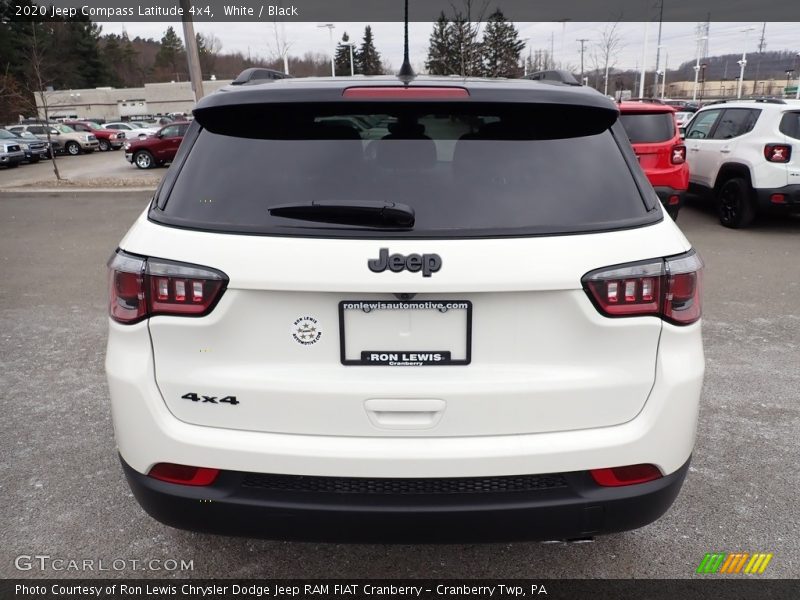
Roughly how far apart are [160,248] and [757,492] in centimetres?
296

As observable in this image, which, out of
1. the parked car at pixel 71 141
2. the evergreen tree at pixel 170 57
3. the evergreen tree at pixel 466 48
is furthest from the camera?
the evergreen tree at pixel 170 57

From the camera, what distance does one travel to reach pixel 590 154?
2.12 meters

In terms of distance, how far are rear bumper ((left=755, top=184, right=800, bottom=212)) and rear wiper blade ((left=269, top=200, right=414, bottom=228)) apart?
366 inches

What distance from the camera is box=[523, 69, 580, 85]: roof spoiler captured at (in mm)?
2721

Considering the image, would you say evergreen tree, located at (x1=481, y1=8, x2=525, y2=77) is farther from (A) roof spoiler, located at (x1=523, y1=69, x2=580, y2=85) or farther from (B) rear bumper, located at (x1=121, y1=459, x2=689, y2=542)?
(B) rear bumper, located at (x1=121, y1=459, x2=689, y2=542)

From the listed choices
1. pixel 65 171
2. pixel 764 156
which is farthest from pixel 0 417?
pixel 65 171

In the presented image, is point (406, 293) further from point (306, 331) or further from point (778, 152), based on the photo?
point (778, 152)

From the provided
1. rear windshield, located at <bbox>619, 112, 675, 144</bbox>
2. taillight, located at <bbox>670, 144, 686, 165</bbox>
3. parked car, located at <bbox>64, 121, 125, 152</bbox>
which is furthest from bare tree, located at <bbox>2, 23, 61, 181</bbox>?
taillight, located at <bbox>670, 144, 686, 165</bbox>

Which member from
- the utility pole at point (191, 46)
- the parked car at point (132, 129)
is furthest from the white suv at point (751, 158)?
the parked car at point (132, 129)

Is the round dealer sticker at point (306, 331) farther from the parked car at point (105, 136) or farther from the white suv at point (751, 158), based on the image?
the parked car at point (105, 136)

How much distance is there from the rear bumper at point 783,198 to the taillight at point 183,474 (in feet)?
31.9

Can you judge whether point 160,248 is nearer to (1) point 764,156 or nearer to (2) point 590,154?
(2) point 590,154

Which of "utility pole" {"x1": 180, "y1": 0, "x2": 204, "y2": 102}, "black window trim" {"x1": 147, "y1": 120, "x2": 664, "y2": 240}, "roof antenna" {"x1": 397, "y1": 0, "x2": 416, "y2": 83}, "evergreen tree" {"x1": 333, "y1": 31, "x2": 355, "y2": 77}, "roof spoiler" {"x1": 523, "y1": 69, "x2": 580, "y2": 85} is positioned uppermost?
"evergreen tree" {"x1": 333, "y1": 31, "x2": 355, "y2": 77}

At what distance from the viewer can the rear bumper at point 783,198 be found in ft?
30.3
